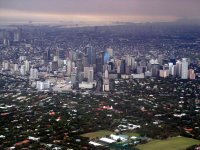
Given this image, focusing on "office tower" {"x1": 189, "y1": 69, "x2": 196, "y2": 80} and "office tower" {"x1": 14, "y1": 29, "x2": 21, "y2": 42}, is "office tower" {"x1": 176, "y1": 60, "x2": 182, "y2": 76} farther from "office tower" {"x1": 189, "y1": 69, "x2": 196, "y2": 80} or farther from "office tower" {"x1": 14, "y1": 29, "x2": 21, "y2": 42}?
"office tower" {"x1": 14, "y1": 29, "x2": 21, "y2": 42}

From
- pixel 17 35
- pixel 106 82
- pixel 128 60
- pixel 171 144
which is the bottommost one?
pixel 171 144

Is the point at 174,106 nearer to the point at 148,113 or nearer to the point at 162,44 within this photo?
the point at 148,113

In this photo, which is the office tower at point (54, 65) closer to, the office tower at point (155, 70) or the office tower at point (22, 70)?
the office tower at point (22, 70)

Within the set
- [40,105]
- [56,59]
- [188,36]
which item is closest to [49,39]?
[56,59]

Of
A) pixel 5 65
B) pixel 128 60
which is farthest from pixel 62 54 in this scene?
pixel 128 60

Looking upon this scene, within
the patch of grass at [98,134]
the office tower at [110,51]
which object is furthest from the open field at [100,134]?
the office tower at [110,51]

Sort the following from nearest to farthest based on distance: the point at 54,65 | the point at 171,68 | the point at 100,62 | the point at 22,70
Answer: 1. the point at 100,62
2. the point at 22,70
3. the point at 54,65
4. the point at 171,68

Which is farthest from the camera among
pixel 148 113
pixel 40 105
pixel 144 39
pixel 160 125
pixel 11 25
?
pixel 144 39

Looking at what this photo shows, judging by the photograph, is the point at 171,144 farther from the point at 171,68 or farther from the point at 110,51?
the point at 171,68
